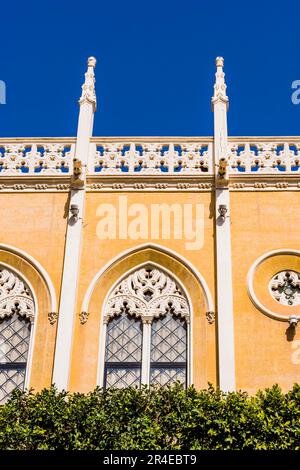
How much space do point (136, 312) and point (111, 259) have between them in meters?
1.32

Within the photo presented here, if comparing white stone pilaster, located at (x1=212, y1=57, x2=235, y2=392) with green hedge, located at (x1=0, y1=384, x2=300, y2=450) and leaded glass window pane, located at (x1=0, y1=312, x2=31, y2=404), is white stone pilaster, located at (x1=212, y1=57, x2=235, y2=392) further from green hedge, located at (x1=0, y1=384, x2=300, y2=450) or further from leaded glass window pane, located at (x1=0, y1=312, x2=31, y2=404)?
leaded glass window pane, located at (x1=0, y1=312, x2=31, y2=404)

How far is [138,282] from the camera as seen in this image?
56.4ft

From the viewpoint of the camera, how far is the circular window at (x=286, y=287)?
16797 mm

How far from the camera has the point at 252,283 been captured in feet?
55.0

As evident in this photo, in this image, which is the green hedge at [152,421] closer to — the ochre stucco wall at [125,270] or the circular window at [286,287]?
the ochre stucco wall at [125,270]

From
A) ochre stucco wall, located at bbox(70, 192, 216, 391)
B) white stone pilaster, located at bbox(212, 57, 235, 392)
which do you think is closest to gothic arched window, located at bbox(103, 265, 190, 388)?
ochre stucco wall, located at bbox(70, 192, 216, 391)

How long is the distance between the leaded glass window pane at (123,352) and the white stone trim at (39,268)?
4.11 ft

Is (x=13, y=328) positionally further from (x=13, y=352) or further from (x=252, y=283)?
(x=252, y=283)

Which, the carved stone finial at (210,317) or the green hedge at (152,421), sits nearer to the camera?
the green hedge at (152,421)
